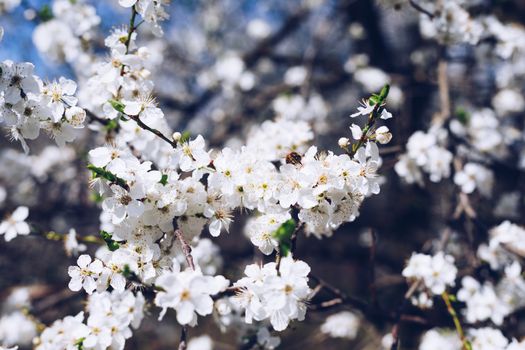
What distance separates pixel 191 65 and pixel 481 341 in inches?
196

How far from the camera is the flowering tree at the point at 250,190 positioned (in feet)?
4.99

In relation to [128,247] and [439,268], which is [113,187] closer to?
[128,247]

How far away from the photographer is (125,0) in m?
1.75

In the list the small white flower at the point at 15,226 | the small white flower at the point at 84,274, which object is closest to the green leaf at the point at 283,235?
the small white flower at the point at 84,274

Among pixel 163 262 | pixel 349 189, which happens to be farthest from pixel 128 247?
pixel 349 189

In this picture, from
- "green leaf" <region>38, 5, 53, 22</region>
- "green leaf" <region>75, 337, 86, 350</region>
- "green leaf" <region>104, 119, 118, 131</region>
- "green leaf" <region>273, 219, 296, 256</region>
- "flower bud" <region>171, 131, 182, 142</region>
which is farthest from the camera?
"green leaf" <region>38, 5, 53, 22</region>

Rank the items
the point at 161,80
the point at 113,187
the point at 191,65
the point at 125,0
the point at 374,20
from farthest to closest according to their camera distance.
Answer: the point at 161,80 < the point at 191,65 < the point at 374,20 < the point at 125,0 < the point at 113,187

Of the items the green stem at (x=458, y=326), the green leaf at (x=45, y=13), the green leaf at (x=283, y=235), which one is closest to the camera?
the green leaf at (x=283, y=235)

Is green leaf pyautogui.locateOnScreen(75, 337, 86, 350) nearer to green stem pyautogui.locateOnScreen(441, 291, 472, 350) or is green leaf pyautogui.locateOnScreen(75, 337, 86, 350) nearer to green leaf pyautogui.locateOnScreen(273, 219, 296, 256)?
green leaf pyautogui.locateOnScreen(273, 219, 296, 256)

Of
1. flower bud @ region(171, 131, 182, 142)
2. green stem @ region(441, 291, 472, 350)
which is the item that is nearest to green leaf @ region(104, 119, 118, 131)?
flower bud @ region(171, 131, 182, 142)

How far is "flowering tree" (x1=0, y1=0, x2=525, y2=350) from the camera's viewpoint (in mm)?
1521

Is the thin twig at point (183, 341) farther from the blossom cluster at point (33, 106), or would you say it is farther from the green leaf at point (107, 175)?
the blossom cluster at point (33, 106)

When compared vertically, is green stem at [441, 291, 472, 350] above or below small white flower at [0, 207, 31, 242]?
below

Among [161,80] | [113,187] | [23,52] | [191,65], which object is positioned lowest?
[161,80]
